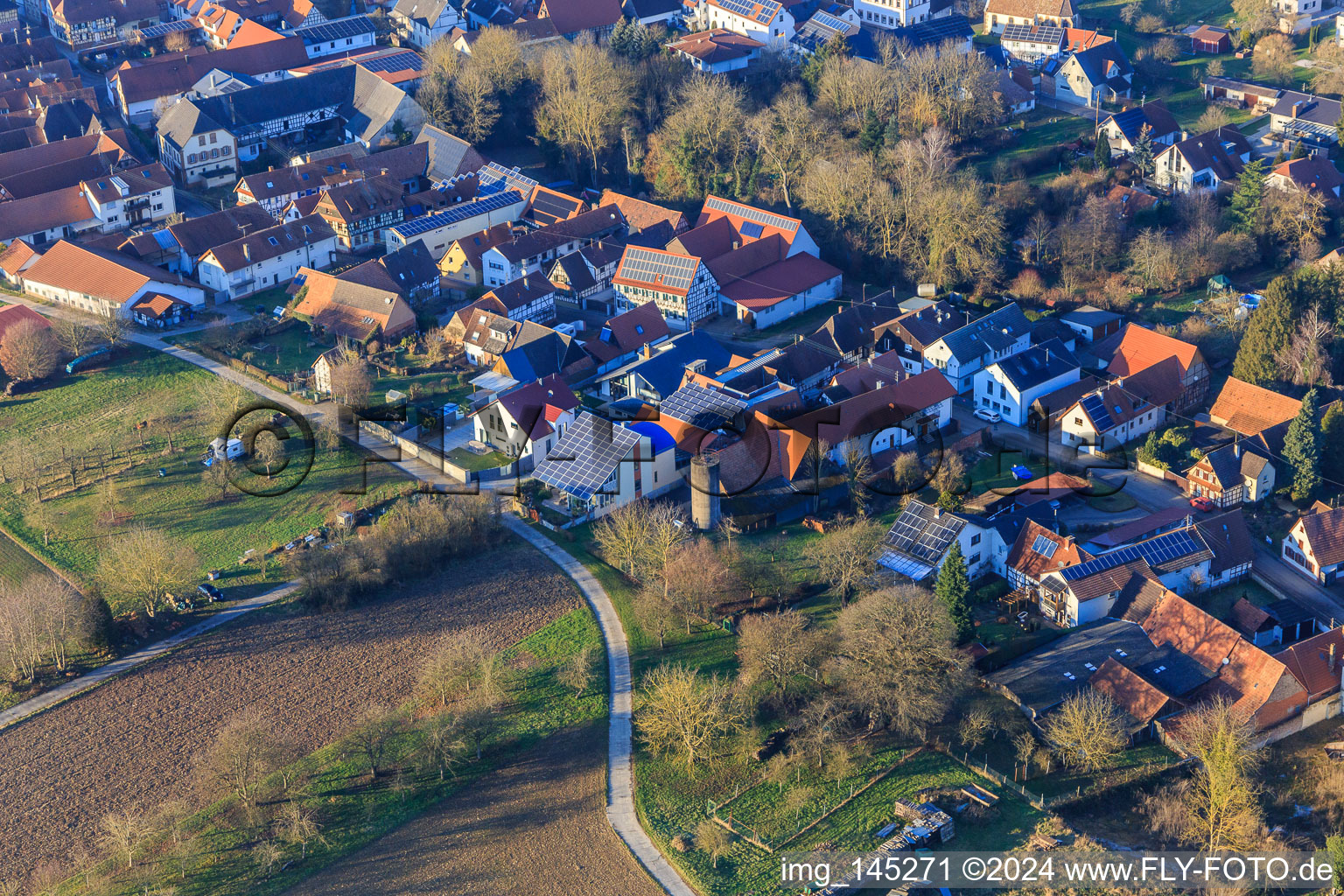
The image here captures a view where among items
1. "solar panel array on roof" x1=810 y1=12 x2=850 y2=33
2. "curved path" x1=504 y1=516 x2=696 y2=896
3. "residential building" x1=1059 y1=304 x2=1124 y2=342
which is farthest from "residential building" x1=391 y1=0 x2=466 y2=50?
"curved path" x1=504 y1=516 x2=696 y2=896

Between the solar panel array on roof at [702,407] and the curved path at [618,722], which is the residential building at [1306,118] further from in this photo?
the curved path at [618,722]

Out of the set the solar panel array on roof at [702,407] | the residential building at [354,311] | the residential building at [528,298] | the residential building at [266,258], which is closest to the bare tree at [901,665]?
the solar panel array on roof at [702,407]

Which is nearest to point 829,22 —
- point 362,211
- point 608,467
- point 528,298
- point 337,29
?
point 362,211

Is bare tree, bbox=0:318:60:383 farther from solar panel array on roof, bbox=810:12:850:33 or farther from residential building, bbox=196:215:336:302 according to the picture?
solar panel array on roof, bbox=810:12:850:33

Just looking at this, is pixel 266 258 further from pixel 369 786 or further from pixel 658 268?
pixel 369 786

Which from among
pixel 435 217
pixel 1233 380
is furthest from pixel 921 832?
pixel 435 217
